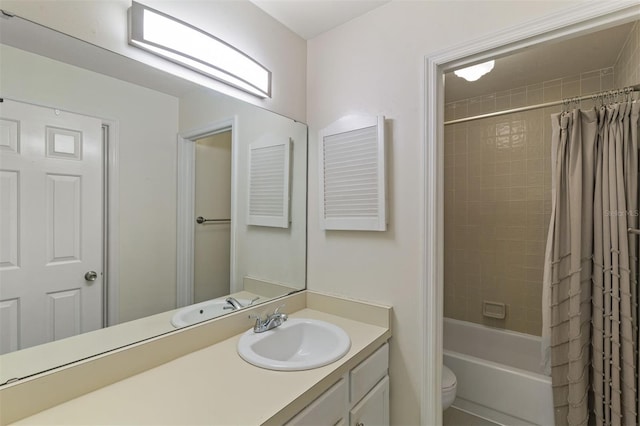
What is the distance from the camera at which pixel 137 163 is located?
1066mm

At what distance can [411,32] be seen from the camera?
1356 millimetres

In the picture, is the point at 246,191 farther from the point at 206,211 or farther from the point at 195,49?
the point at 195,49

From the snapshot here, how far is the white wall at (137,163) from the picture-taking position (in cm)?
88

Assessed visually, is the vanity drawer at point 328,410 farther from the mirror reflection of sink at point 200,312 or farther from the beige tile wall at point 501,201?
the beige tile wall at point 501,201

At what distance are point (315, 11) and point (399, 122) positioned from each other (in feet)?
2.41

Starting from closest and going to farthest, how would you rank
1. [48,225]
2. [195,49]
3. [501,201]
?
[48,225] < [195,49] < [501,201]

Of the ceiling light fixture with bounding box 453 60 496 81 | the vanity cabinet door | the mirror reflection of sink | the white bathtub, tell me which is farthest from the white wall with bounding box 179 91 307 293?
the white bathtub

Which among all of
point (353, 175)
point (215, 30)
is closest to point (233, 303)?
point (353, 175)

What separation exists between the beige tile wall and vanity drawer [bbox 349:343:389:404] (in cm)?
157

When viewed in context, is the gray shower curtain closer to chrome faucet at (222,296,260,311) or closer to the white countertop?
the white countertop

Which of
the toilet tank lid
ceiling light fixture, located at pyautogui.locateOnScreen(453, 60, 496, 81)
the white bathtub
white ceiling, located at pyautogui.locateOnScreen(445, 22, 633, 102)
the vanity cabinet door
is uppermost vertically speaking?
white ceiling, located at pyautogui.locateOnScreen(445, 22, 633, 102)

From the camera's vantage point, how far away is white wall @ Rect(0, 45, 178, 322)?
88cm

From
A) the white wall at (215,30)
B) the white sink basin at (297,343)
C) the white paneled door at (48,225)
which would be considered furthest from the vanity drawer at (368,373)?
the white wall at (215,30)

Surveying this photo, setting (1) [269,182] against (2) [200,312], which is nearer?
(2) [200,312]
